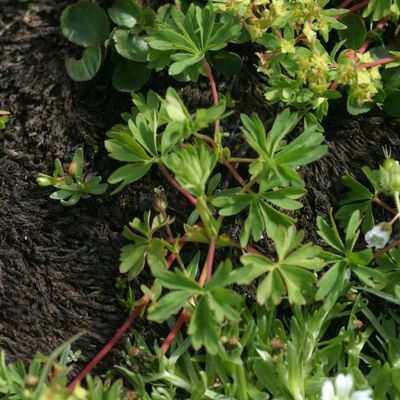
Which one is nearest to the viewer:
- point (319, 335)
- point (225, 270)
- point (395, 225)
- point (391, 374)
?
point (225, 270)

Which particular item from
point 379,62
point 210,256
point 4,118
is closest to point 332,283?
point 210,256

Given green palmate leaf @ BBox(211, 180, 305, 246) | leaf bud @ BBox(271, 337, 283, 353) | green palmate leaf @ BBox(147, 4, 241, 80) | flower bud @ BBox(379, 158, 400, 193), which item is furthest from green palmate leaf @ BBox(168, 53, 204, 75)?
leaf bud @ BBox(271, 337, 283, 353)

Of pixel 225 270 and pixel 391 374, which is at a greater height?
pixel 225 270

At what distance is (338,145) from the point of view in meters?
2.11

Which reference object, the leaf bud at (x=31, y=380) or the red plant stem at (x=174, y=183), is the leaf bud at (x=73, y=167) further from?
the leaf bud at (x=31, y=380)

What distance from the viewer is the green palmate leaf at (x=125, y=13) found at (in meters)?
2.10

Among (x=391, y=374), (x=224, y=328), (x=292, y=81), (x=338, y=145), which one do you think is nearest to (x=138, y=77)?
(x=292, y=81)

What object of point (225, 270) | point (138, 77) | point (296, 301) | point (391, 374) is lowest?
point (391, 374)

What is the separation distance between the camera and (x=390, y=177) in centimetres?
190

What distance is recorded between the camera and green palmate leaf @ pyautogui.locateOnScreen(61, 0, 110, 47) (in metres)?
2.11

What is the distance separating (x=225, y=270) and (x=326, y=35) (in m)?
0.78

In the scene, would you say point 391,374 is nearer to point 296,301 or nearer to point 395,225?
point 296,301

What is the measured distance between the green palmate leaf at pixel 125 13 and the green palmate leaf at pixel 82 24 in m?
0.06

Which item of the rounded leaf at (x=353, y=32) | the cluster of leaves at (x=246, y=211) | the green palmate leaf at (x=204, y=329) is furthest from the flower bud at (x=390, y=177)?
the green palmate leaf at (x=204, y=329)
